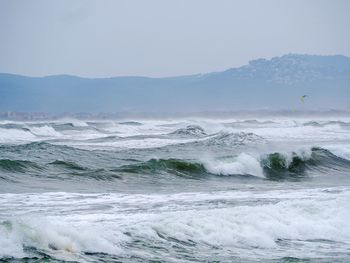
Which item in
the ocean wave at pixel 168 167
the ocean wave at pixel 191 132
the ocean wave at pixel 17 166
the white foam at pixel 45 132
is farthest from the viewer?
the white foam at pixel 45 132

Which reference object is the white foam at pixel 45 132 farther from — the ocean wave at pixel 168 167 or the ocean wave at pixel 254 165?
the ocean wave at pixel 168 167

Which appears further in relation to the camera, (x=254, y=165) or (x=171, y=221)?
(x=254, y=165)

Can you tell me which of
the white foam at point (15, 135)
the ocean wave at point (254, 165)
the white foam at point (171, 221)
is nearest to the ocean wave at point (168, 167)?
the ocean wave at point (254, 165)

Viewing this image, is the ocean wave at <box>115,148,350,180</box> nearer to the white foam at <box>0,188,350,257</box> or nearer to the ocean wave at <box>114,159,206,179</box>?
the ocean wave at <box>114,159,206,179</box>

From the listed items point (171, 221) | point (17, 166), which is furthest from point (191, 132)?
point (171, 221)

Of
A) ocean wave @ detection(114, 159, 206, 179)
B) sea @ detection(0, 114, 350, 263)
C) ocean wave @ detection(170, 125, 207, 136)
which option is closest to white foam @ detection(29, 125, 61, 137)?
ocean wave @ detection(170, 125, 207, 136)

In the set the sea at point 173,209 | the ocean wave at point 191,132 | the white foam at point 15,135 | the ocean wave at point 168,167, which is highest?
the ocean wave at point 191,132

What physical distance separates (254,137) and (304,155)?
859cm

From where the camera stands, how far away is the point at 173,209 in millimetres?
13039

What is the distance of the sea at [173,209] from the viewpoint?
30.7 feet

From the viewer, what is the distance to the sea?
936cm

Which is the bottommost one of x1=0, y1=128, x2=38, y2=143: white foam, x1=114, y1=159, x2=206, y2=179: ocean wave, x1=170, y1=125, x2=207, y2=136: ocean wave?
x1=114, y1=159, x2=206, y2=179: ocean wave

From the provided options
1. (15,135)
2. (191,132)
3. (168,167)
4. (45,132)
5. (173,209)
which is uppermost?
(191,132)

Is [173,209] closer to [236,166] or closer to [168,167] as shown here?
[168,167]
